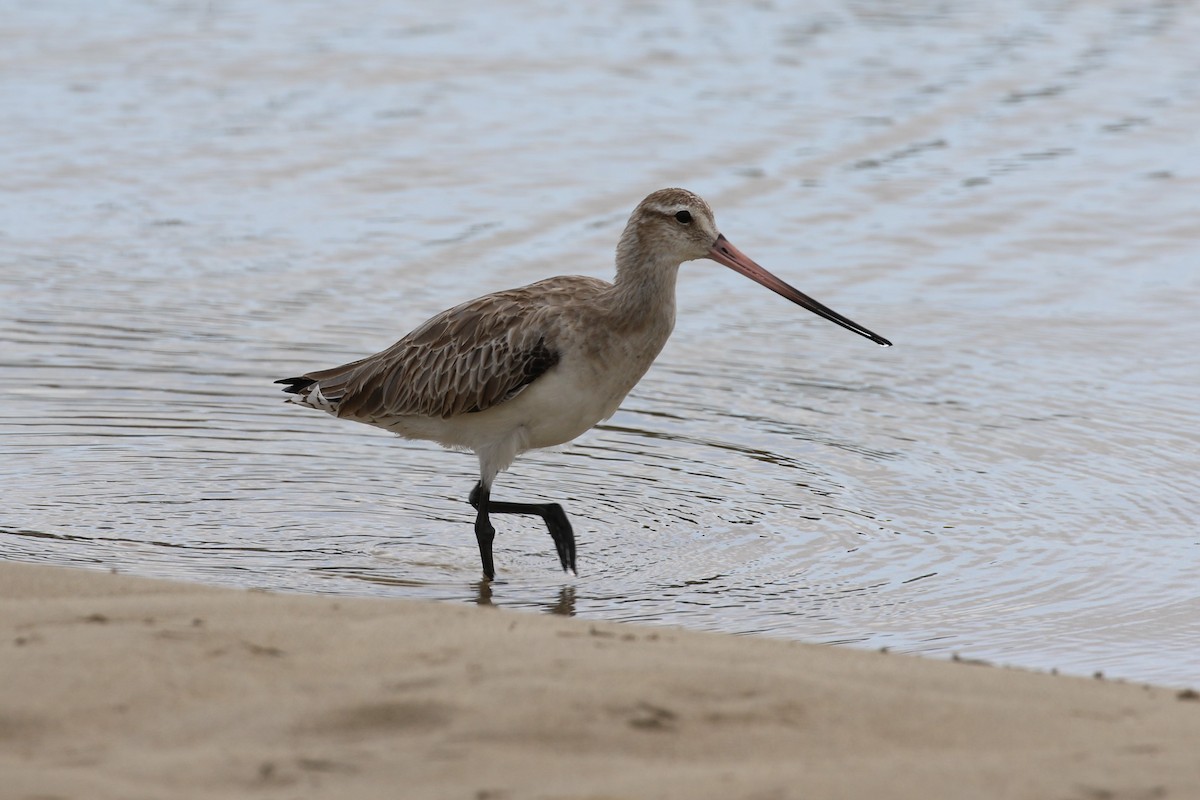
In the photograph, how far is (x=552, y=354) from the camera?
7.12m

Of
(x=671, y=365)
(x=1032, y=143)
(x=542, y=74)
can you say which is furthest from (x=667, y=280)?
(x=542, y=74)

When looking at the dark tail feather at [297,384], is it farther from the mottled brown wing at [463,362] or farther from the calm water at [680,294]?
the calm water at [680,294]

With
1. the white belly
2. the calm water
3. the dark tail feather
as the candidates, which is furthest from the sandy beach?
the dark tail feather

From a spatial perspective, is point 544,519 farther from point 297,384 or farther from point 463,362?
point 297,384

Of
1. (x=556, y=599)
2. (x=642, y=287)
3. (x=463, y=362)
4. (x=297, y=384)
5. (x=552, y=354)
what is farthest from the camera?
(x=297, y=384)

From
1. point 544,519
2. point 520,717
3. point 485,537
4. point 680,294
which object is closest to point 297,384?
point 485,537

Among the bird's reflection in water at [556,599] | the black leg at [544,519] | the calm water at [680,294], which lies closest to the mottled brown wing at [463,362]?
the black leg at [544,519]

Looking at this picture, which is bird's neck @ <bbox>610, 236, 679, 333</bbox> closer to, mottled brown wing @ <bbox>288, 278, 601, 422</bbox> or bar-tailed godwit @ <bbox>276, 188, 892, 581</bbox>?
bar-tailed godwit @ <bbox>276, 188, 892, 581</bbox>

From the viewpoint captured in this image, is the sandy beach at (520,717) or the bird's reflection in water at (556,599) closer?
the sandy beach at (520,717)

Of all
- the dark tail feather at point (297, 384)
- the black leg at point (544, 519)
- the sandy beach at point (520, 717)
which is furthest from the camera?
the dark tail feather at point (297, 384)

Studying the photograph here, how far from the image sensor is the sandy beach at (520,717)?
342 cm

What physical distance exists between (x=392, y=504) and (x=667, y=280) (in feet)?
5.60

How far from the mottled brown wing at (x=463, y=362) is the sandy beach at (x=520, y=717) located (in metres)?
2.80

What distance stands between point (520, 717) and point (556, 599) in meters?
3.23
